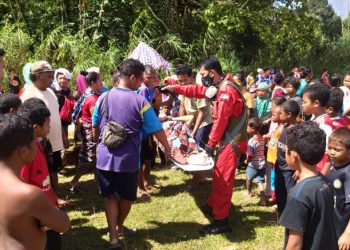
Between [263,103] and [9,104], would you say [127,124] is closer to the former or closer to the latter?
[9,104]

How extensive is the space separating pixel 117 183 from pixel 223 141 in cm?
130

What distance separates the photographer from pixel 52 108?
188 inches

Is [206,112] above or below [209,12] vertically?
below

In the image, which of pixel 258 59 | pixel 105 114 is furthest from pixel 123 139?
pixel 258 59

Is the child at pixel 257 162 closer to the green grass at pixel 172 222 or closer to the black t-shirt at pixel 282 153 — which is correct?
the green grass at pixel 172 222

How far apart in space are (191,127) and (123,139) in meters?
2.71

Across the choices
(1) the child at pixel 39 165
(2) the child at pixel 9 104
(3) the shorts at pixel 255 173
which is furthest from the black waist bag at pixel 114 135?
(3) the shorts at pixel 255 173

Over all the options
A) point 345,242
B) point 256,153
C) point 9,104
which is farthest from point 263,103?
point 9,104

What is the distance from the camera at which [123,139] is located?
3.87 m

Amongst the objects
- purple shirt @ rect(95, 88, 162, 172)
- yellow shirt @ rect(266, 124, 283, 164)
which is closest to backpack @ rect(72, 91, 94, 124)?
purple shirt @ rect(95, 88, 162, 172)

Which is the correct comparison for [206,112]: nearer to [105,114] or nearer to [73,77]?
[105,114]

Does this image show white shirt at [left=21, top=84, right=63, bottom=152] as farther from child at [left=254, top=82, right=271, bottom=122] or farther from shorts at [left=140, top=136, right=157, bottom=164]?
child at [left=254, top=82, right=271, bottom=122]

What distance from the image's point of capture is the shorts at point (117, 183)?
4.01 meters

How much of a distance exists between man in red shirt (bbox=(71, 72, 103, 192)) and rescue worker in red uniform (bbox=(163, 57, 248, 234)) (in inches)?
67.2
